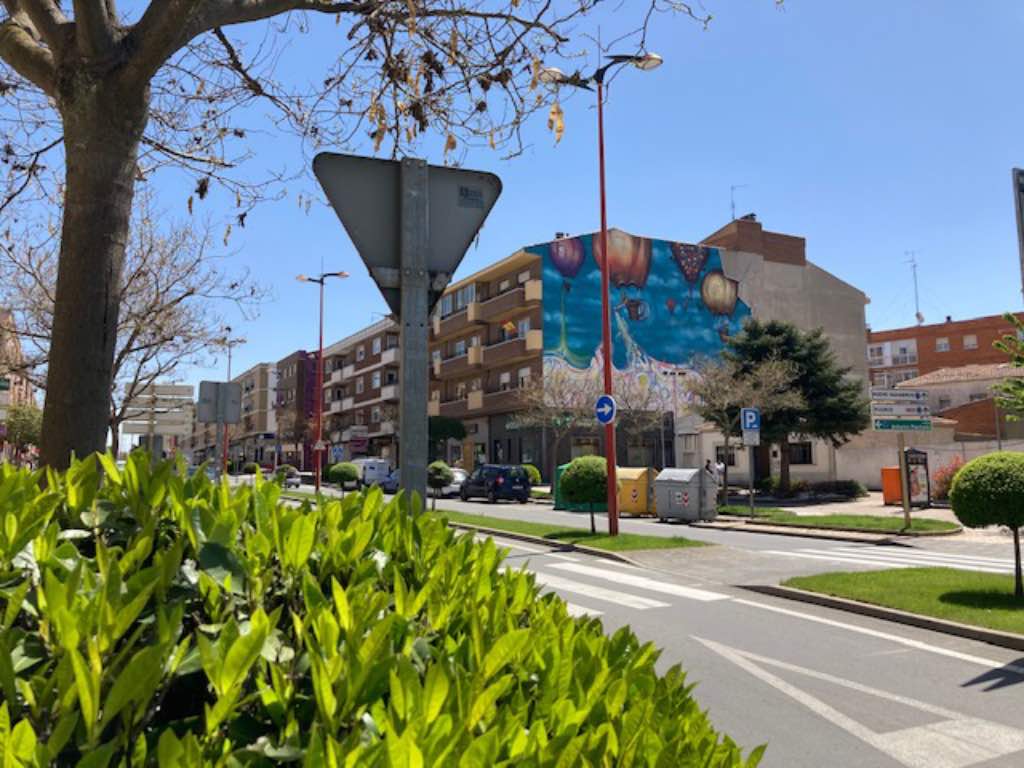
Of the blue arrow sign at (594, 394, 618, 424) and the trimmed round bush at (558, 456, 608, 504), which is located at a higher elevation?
the blue arrow sign at (594, 394, 618, 424)

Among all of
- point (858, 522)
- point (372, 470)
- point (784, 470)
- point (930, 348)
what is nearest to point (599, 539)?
point (858, 522)

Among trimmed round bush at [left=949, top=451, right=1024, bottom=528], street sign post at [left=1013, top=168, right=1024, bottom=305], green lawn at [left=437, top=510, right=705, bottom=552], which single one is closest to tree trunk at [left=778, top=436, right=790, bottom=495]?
green lawn at [left=437, top=510, right=705, bottom=552]

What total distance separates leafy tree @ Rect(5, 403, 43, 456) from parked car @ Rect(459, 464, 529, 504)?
74.1ft

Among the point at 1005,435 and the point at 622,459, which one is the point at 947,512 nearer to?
the point at 1005,435

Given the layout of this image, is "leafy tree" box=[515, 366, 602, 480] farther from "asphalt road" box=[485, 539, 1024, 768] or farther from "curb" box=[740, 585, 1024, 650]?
"asphalt road" box=[485, 539, 1024, 768]

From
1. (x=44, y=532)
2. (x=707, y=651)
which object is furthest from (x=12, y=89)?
(x=707, y=651)

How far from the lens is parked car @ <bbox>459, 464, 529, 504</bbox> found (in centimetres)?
3428

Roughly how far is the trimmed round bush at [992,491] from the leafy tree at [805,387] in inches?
921

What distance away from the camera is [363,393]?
7712 cm

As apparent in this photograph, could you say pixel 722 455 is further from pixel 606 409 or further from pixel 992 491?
pixel 992 491

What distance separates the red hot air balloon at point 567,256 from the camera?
4903cm

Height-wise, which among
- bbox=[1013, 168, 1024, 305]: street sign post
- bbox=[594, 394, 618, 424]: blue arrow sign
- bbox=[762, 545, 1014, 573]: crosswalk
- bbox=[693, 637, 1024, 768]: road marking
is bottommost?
bbox=[762, 545, 1014, 573]: crosswalk

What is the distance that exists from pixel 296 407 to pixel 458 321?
38890 millimetres

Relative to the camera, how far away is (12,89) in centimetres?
652
